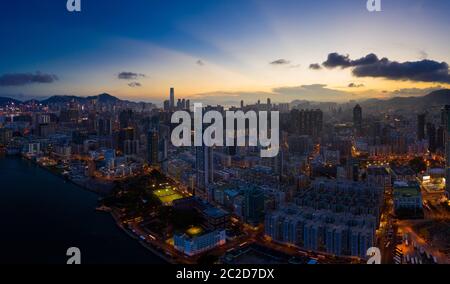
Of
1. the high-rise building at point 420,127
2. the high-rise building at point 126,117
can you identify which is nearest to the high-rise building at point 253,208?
the high-rise building at point 420,127

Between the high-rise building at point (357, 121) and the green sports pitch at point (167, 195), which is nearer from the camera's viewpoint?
the green sports pitch at point (167, 195)

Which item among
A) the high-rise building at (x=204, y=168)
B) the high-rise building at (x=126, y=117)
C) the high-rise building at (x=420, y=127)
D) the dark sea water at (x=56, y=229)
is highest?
the high-rise building at (x=126, y=117)

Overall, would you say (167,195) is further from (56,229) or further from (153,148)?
(153,148)

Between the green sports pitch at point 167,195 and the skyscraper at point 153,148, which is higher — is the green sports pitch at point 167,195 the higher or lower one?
the lower one

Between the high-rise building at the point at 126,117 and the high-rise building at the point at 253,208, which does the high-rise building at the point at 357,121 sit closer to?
the high-rise building at the point at 253,208

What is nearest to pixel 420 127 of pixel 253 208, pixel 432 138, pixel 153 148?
pixel 432 138
